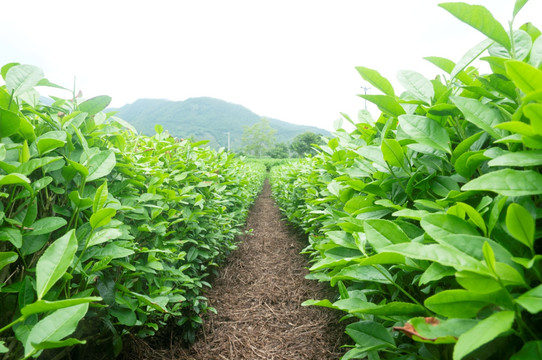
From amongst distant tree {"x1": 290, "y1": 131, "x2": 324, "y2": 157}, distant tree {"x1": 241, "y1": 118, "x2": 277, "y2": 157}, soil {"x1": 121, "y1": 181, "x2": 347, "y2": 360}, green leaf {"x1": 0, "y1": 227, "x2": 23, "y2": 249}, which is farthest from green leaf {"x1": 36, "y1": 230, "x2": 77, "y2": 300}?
distant tree {"x1": 241, "y1": 118, "x2": 277, "y2": 157}

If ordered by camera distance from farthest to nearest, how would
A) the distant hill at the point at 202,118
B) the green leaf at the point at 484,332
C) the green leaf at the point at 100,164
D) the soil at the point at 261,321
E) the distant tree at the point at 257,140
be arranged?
1. the distant hill at the point at 202,118
2. the distant tree at the point at 257,140
3. the soil at the point at 261,321
4. the green leaf at the point at 100,164
5. the green leaf at the point at 484,332

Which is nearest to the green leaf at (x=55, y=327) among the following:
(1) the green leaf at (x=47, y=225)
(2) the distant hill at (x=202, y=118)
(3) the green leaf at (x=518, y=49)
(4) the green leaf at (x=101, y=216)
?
(4) the green leaf at (x=101, y=216)

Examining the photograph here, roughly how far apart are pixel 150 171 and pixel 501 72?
1.74m

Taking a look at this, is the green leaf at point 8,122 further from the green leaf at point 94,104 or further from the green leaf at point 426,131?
the green leaf at point 426,131

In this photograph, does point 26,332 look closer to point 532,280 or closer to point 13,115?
point 13,115

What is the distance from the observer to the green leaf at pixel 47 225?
1.00 m

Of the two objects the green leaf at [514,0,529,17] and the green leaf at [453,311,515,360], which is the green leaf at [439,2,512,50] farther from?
the green leaf at [453,311,515,360]

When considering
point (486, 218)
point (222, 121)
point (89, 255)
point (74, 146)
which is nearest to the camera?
point (486, 218)

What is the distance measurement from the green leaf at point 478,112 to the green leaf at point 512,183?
0.76ft

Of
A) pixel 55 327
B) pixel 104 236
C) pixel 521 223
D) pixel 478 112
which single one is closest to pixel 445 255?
pixel 521 223

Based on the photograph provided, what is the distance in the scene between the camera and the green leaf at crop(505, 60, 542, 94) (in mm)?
605

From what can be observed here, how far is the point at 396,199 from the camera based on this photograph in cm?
118

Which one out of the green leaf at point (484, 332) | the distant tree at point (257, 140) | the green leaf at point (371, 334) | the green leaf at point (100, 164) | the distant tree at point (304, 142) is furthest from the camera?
the distant tree at point (257, 140)

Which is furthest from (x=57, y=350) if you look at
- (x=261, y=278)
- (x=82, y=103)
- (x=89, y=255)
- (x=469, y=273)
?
(x=261, y=278)
